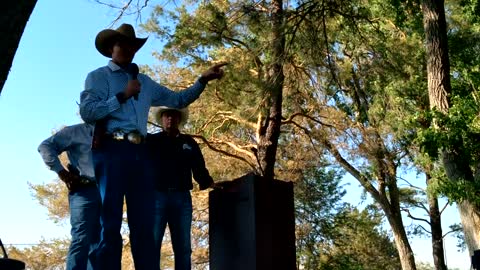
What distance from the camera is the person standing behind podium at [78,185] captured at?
11.0 feet

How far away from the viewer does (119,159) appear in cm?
252

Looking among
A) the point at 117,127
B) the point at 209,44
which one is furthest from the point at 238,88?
the point at 117,127

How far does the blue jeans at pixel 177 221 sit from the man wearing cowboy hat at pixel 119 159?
0.84 meters

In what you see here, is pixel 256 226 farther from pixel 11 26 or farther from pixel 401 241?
pixel 401 241

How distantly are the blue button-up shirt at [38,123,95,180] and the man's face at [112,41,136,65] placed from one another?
2.88 feet

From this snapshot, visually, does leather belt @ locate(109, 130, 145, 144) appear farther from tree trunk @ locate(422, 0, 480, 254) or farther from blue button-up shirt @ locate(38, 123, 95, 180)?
A: tree trunk @ locate(422, 0, 480, 254)

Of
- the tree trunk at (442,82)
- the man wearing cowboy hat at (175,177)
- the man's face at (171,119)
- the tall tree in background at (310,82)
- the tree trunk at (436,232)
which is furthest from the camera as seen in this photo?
the tree trunk at (436,232)

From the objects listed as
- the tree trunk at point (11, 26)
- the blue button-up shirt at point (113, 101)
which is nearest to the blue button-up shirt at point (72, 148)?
the blue button-up shirt at point (113, 101)

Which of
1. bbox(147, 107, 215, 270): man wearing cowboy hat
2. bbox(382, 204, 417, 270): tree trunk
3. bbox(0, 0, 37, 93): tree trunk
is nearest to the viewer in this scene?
bbox(0, 0, 37, 93): tree trunk

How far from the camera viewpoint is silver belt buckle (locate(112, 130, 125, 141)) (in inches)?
102

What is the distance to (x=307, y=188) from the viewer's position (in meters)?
18.4

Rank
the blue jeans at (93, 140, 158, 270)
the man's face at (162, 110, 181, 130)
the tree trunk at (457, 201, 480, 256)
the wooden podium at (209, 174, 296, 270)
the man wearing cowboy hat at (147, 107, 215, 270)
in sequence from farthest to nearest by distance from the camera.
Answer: the tree trunk at (457, 201, 480, 256)
the man's face at (162, 110, 181, 130)
the man wearing cowboy hat at (147, 107, 215, 270)
the wooden podium at (209, 174, 296, 270)
the blue jeans at (93, 140, 158, 270)

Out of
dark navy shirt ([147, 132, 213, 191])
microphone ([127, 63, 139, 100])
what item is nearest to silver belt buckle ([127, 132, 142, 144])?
microphone ([127, 63, 139, 100])

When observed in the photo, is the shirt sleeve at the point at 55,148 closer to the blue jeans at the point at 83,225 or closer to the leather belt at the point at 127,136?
the blue jeans at the point at 83,225
